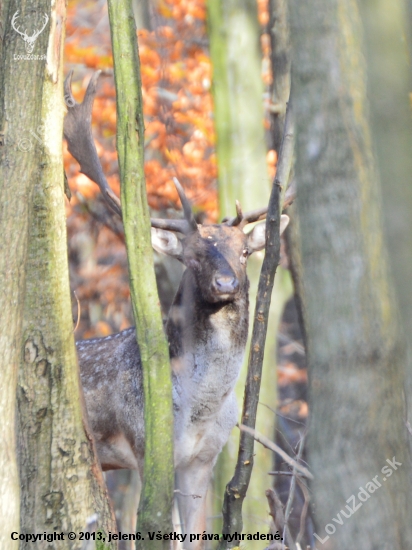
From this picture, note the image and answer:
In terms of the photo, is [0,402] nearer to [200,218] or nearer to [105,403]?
[105,403]

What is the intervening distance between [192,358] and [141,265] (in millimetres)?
1693

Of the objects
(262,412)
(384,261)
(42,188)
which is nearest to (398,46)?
(384,261)

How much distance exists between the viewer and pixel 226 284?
4910 mm

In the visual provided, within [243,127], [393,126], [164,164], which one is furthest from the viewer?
[164,164]

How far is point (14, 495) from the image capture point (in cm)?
334

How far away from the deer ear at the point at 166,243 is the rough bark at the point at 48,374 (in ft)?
5.99

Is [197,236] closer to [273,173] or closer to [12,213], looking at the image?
[12,213]

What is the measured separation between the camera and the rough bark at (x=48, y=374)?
3.73 metres

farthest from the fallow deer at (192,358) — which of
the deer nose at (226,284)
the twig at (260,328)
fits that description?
the twig at (260,328)

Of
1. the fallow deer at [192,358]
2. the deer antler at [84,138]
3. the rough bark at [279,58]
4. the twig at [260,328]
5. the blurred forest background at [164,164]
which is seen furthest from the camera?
the blurred forest background at [164,164]

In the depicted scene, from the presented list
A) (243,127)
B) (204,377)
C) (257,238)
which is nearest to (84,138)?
(257,238)

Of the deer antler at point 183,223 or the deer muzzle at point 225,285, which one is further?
the deer antler at point 183,223

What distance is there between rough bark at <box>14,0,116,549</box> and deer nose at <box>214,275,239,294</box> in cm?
134

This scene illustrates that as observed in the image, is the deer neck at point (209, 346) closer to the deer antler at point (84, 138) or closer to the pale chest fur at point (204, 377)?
the pale chest fur at point (204, 377)
